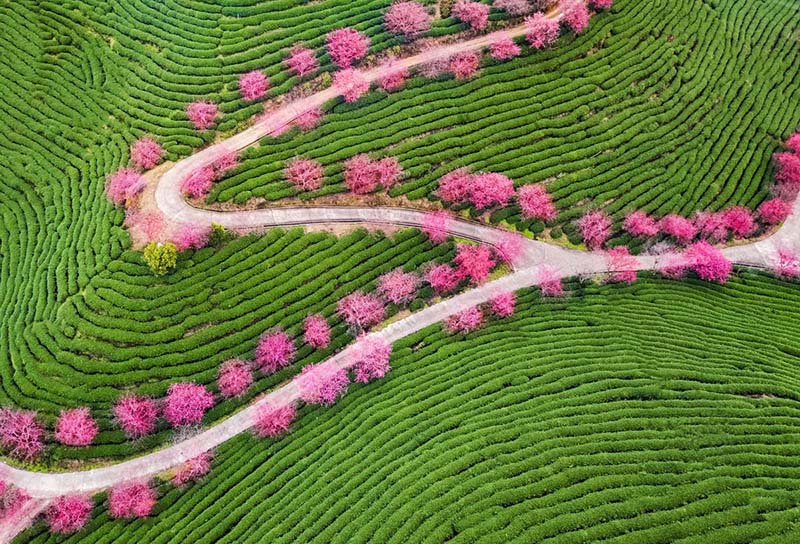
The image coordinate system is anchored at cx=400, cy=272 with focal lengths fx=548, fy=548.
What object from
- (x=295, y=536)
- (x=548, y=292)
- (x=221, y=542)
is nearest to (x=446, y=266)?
(x=548, y=292)

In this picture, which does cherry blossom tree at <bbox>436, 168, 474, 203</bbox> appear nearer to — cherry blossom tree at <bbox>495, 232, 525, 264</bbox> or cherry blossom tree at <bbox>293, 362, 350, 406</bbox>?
cherry blossom tree at <bbox>495, 232, 525, 264</bbox>

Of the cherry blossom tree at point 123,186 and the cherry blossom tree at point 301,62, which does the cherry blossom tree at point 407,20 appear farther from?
the cherry blossom tree at point 123,186

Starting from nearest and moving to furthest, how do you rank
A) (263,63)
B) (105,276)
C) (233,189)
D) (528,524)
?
(528,524), (105,276), (233,189), (263,63)

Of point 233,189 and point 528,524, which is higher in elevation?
point 233,189

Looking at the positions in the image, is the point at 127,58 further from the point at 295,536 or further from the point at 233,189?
the point at 295,536

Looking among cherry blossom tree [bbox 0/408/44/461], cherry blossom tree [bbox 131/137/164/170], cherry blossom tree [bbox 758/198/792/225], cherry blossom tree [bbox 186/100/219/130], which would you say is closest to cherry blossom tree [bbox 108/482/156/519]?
cherry blossom tree [bbox 0/408/44/461]

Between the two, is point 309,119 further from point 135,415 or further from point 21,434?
point 21,434
